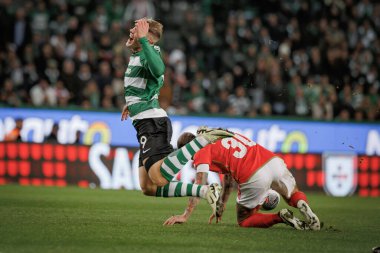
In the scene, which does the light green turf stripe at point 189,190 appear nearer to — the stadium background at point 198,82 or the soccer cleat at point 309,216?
the soccer cleat at point 309,216

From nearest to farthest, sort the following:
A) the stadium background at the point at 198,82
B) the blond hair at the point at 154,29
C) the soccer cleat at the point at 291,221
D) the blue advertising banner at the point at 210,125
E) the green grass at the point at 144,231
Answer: the green grass at the point at 144,231, the soccer cleat at the point at 291,221, the blond hair at the point at 154,29, the stadium background at the point at 198,82, the blue advertising banner at the point at 210,125

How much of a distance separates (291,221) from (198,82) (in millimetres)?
11139

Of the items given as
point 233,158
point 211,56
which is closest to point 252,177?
point 233,158

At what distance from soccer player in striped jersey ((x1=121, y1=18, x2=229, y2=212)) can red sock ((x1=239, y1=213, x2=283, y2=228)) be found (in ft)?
2.68

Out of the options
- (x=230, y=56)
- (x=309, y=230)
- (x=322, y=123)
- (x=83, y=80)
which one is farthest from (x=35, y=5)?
(x=309, y=230)

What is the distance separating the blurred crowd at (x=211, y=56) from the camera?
63.9 feet

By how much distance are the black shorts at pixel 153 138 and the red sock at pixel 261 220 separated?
4.01ft

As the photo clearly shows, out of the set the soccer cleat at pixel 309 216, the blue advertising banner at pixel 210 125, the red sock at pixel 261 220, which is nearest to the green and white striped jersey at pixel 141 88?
the red sock at pixel 261 220

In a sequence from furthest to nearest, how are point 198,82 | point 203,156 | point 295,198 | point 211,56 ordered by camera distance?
point 211,56 → point 198,82 → point 295,198 → point 203,156

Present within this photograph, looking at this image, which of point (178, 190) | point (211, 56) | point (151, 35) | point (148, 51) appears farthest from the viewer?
point (211, 56)

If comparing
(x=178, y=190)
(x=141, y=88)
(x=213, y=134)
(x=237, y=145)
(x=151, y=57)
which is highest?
(x=151, y=57)

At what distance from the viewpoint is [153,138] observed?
9.65 m

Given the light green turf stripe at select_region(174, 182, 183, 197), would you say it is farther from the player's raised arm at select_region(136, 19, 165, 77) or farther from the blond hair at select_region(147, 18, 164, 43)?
the blond hair at select_region(147, 18, 164, 43)

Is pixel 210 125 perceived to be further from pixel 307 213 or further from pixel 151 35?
pixel 307 213
